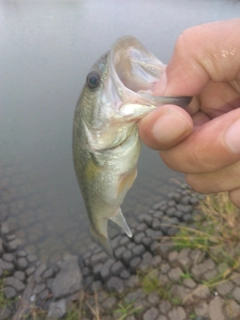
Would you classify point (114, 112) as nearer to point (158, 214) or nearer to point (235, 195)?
point (235, 195)

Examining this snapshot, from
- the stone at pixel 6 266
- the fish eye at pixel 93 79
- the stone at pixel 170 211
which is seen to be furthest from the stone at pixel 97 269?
the fish eye at pixel 93 79

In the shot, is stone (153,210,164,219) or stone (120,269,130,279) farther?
stone (153,210,164,219)

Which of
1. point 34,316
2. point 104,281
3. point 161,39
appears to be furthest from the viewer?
point 161,39

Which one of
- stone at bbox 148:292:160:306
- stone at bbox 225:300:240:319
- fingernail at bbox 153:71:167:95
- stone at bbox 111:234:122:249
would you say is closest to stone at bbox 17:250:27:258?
stone at bbox 111:234:122:249

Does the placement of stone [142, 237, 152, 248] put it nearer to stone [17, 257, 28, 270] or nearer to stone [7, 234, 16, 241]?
stone [17, 257, 28, 270]

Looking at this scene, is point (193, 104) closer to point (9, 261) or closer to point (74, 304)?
point (74, 304)

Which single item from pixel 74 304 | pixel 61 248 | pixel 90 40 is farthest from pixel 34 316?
pixel 90 40
